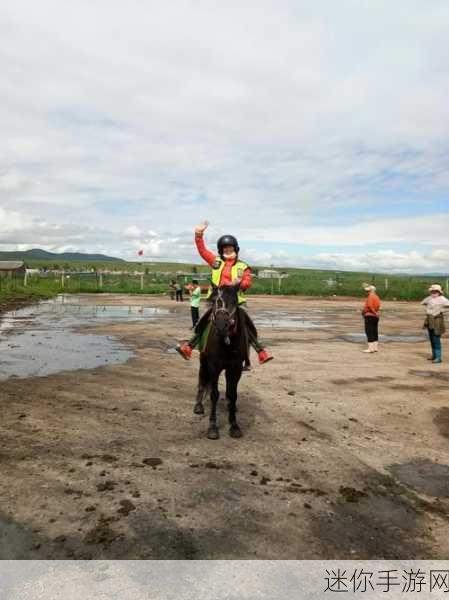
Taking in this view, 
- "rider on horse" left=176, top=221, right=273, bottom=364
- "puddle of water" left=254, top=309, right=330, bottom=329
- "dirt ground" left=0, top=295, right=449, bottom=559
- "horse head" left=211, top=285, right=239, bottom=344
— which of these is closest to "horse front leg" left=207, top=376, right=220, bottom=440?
"dirt ground" left=0, top=295, right=449, bottom=559

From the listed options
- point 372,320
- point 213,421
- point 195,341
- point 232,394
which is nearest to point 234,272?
point 195,341

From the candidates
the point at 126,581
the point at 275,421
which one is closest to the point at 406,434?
the point at 275,421

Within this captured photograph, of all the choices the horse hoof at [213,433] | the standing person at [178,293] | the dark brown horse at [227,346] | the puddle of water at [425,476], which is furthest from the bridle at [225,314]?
the standing person at [178,293]

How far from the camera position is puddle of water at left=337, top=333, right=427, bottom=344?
53.4ft

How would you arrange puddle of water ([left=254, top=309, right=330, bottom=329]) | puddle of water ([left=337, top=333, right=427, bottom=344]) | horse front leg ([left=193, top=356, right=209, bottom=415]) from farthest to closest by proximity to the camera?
puddle of water ([left=254, top=309, right=330, bottom=329])
puddle of water ([left=337, top=333, right=427, bottom=344])
horse front leg ([left=193, top=356, right=209, bottom=415])

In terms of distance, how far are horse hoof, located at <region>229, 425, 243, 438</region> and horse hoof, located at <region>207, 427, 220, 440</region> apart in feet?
0.65

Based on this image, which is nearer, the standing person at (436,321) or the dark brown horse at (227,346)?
the dark brown horse at (227,346)

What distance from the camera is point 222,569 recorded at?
328 cm

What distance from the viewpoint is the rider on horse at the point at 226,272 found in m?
6.17

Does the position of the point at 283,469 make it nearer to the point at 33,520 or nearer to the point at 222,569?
the point at 222,569

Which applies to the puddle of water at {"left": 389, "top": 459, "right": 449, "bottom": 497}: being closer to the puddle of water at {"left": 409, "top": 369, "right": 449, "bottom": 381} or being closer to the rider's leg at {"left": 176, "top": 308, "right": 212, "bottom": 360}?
the rider's leg at {"left": 176, "top": 308, "right": 212, "bottom": 360}

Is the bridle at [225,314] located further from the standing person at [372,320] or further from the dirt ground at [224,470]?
the standing person at [372,320]

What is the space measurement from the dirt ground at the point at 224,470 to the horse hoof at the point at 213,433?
0.09 metres

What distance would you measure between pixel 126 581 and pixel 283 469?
2.39 m
